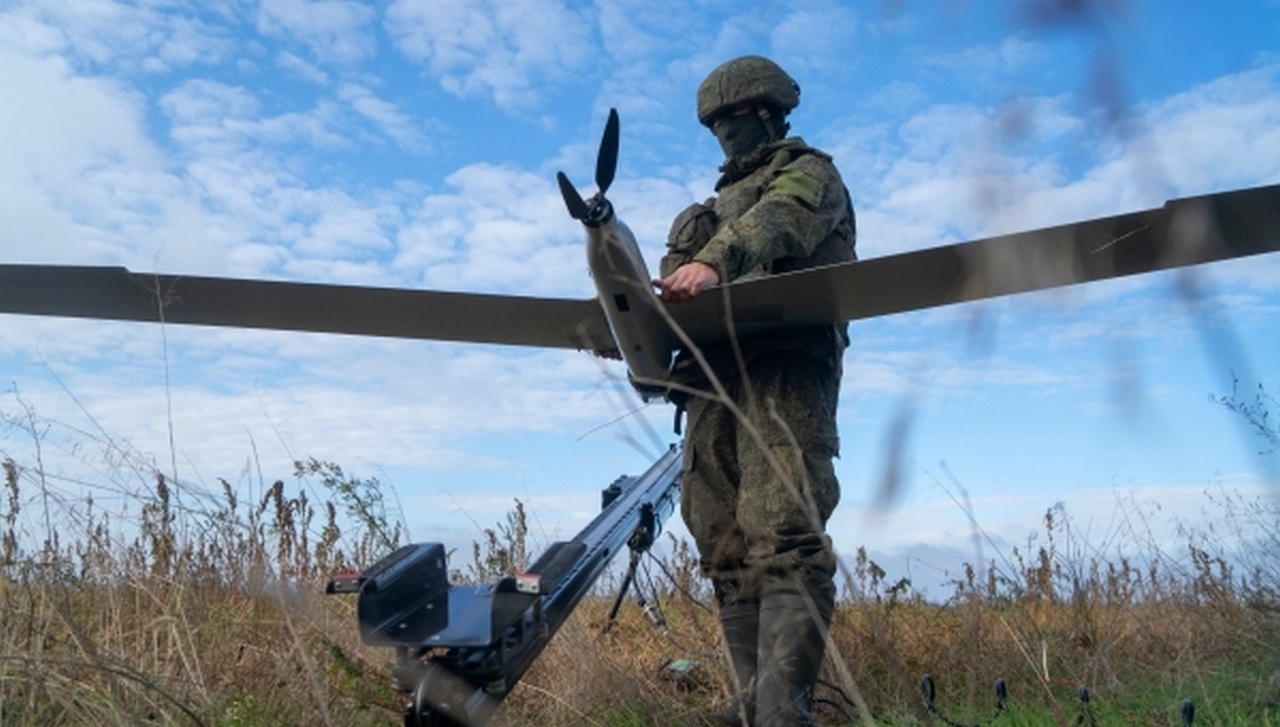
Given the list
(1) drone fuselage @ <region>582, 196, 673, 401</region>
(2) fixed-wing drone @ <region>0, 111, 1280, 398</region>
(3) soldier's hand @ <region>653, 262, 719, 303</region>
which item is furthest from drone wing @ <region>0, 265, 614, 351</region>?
(3) soldier's hand @ <region>653, 262, 719, 303</region>

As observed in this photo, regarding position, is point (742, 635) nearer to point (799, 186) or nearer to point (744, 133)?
point (799, 186)

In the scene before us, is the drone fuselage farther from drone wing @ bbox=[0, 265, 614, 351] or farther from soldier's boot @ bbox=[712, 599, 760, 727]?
soldier's boot @ bbox=[712, 599, 760, 727]

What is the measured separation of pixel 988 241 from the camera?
2.04 feet

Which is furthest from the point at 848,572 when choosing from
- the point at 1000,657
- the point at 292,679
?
the point at 1000,657

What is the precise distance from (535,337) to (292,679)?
108cm

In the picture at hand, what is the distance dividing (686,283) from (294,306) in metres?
1.10

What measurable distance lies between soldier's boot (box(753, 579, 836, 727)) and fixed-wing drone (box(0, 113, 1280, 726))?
1.43 ft

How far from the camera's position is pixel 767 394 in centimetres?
261

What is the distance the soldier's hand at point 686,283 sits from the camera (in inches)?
84.9

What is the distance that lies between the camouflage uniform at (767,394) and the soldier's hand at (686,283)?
0.15 ft

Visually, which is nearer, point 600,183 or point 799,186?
point 600,183

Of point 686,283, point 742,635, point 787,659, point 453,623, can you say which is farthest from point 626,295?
point 742,635

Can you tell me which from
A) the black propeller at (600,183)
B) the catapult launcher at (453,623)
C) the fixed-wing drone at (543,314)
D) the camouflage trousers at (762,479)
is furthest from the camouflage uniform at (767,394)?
the catapult launcher at (453,623)

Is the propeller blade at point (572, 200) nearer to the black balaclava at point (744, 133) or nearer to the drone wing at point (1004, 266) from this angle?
the drone wing at point (1004, 266)
